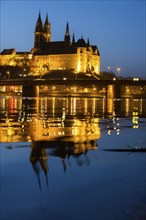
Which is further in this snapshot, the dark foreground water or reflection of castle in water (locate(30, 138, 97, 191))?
reflection of castle in water (locate(30, 138, 97, 191))

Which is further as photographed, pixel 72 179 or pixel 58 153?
pixel 58 153

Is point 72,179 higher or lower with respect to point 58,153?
lower

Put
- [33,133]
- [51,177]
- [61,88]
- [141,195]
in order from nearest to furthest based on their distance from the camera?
[141,195]
[51,177]
[33,133]
[61,88]

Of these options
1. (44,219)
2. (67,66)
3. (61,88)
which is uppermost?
(67,66)

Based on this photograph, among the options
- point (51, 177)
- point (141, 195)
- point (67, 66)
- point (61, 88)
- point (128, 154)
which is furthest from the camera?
point (67, 66)

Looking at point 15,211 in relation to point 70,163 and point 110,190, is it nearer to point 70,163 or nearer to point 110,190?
point 110,190

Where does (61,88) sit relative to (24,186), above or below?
above

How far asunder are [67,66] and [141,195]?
18623 cm

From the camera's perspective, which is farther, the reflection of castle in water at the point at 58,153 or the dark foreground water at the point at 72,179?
the reflection of castle in water at the point at 58,153

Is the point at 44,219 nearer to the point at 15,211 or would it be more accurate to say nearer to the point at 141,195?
the point at 15,211

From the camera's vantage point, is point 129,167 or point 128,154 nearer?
point 129,167

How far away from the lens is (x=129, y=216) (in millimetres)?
9539

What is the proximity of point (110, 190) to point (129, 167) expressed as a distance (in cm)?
334

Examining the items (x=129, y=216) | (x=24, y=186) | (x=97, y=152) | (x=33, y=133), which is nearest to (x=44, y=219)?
(x=129, y=216)
